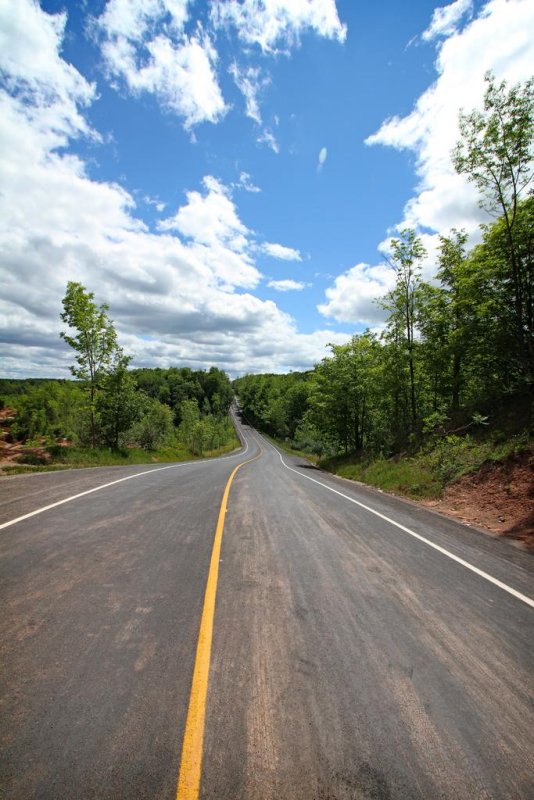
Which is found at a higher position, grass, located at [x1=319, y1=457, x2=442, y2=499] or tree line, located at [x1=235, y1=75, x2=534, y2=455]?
tree line, located at [x1=235, y1=75, x2=534, y2=455]

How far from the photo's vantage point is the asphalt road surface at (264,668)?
214cm

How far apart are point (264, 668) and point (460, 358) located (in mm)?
20748

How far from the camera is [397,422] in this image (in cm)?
2417

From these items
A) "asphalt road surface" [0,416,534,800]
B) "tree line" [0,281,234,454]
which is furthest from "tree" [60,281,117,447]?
"asphalt road surface" [0,416,534,800]

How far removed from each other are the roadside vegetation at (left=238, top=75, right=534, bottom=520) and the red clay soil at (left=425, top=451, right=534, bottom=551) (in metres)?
0.40

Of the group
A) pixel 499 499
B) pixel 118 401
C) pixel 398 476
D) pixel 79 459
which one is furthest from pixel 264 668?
pixel 118 401

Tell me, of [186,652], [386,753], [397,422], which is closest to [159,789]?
[186,652]

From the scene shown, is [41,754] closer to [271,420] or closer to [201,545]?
[201,545]

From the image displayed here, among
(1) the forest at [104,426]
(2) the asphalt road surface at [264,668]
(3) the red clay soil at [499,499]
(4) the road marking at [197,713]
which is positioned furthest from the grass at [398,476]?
(1) the forest at [104,426]

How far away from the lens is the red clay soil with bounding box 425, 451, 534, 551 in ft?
27.1

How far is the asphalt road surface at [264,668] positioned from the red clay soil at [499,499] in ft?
9.08

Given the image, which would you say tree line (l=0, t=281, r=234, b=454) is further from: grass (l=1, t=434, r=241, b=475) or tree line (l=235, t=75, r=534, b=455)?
tree line (l=235, t=75, r=534, b=455)

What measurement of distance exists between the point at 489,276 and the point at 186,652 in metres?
16.9

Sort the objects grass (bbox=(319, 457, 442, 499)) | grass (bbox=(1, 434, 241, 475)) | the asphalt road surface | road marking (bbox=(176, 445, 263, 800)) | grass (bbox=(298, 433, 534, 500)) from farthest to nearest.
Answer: grass (bbox=(1, 434, 241, 475)), grass (bbox=(319, 457, 442, 499)), grass (bbox=(298, 433, 534, 500)), the asphalt road surface, road marking (bbox=(176, 445, 263, 800))
